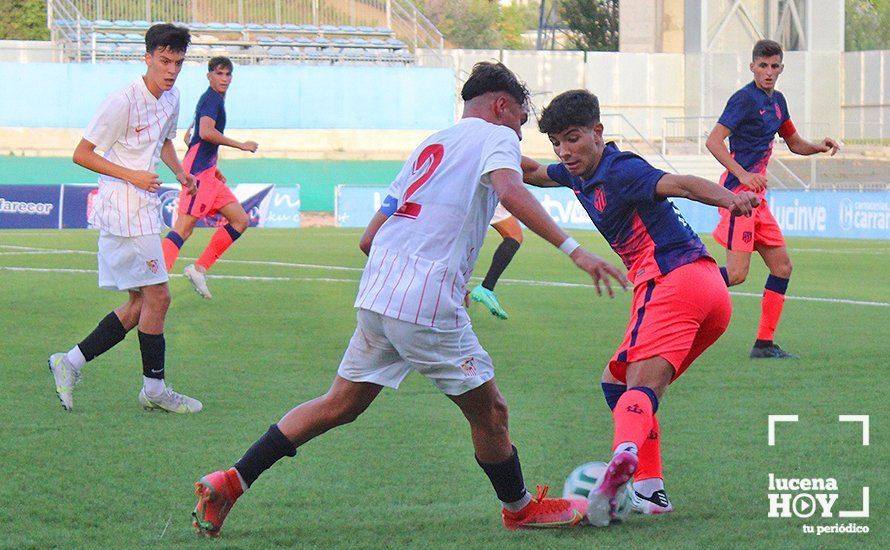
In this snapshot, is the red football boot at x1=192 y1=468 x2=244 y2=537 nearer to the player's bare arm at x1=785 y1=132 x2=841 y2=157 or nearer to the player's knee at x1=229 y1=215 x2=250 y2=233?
the player's bare arm at x1=785 y1=132 x2=841 y2=157

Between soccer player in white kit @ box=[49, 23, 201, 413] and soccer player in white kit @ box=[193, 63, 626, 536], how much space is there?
8.62ft

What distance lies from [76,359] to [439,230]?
358 centimetres

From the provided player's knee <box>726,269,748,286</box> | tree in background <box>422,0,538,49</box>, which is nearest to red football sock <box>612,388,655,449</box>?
player's knee <box>726,269,748,286</box>

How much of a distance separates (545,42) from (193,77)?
30.1 metres

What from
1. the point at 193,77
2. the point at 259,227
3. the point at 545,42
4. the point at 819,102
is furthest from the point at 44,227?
the point at 545,42

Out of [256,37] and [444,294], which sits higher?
[256,37]

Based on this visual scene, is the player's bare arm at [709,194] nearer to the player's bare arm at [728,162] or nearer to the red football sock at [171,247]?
the player's bare arm at [728,162]

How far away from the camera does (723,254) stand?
2223cm

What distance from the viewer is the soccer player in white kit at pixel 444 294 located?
4.52 metres

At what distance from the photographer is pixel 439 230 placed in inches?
180

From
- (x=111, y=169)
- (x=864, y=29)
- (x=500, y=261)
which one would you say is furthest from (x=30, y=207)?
(x=864, y=29)

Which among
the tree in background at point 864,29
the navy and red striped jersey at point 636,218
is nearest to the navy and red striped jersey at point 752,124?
the navy and red striped jersey at point 636,218

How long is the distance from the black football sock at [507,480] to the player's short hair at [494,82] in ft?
4.42

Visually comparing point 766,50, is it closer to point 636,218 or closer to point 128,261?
point 636,218
